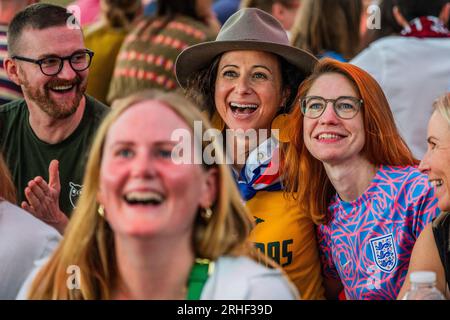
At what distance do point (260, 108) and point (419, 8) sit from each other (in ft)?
4.46

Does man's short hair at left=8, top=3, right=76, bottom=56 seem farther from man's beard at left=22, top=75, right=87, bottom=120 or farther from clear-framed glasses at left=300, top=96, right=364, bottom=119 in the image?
clear-framed glasses at left=300, top=96, right=364, bottom=119

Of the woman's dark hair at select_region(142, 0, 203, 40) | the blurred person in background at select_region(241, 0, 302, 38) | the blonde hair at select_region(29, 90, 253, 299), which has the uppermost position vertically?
the blurred person in background at select_region(241, 0, 302, 38)

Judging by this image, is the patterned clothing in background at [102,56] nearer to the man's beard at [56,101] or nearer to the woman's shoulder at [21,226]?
the man's beard at [56,101]

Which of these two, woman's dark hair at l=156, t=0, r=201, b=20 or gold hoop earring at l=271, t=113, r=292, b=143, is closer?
gold hoop earring at l=271, t=113, r=292, b=143

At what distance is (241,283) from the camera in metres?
2.75

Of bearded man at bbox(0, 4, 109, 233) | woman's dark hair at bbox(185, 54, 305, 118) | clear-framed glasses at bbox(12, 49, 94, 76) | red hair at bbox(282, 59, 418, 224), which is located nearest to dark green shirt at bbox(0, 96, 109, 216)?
bearded man at bbox(0, 4, 109, 233)

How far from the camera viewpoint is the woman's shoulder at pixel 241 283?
2746 mm

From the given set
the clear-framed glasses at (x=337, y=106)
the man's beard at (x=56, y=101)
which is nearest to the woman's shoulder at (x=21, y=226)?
the man's beard at (x=56, y=101)

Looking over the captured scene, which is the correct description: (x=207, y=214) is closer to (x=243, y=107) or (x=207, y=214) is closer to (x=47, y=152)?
(x=243, y=107)

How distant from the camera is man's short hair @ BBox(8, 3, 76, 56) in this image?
4062 mm

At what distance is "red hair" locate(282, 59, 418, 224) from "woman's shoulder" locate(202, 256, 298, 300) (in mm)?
967

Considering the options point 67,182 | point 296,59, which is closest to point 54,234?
point 67,182

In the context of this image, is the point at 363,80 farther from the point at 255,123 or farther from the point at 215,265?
the point at 215,265

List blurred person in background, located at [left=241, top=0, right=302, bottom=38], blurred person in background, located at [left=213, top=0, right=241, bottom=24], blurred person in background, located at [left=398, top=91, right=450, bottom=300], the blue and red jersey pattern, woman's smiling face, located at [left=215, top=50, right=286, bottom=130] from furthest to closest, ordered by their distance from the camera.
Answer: blurred person in background, located at [left=213, top=0, right=241, bottom=24] → blurred person in background, located at [left=241, top=0, right=302, bottom=38] → woman's smiling face, located at [left=215, top=50, right=286, bottom=130] → the blue and red jersey pattern → blurred person in background, located at [left=398, top=91, right=450, bottom=300]
